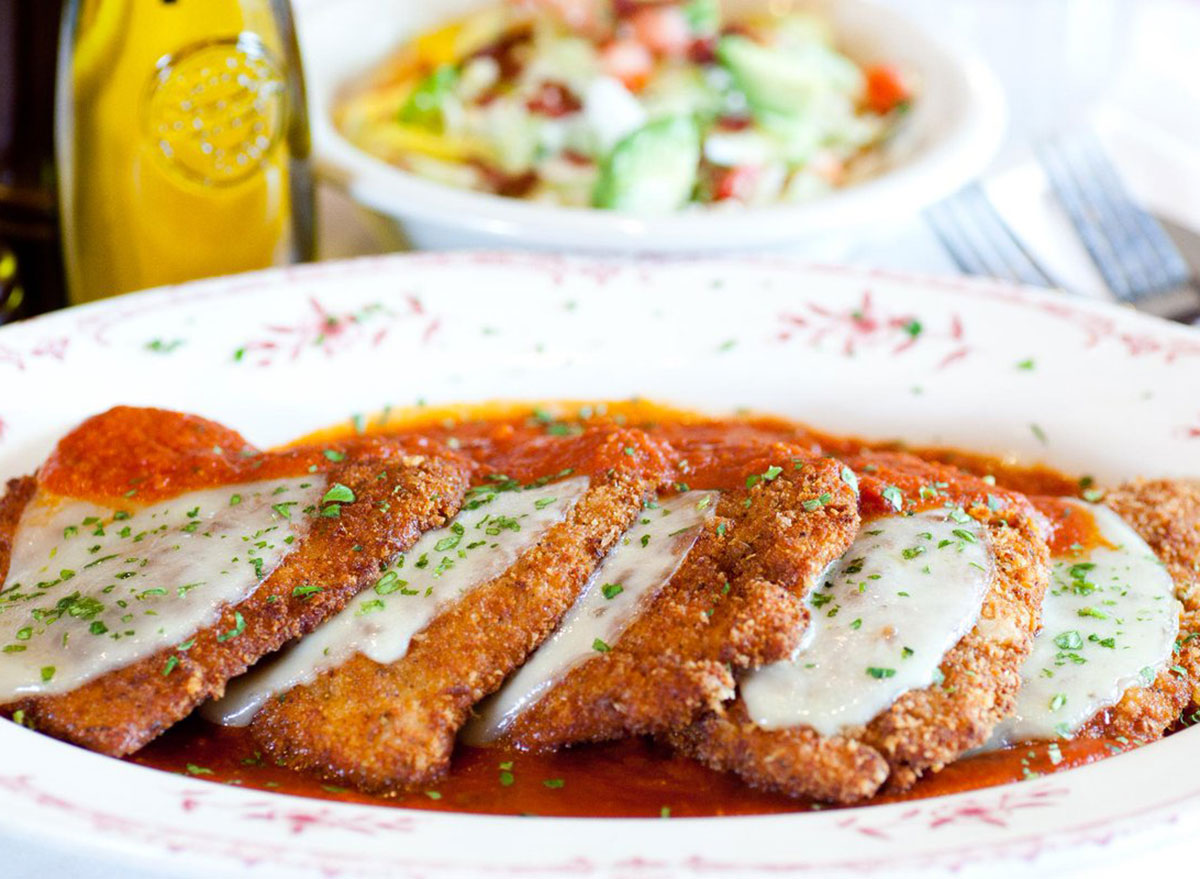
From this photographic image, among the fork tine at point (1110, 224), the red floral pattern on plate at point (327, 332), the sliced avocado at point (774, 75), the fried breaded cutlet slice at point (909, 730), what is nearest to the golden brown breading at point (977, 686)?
the fried breaded cutlet slice at point (909, 730)

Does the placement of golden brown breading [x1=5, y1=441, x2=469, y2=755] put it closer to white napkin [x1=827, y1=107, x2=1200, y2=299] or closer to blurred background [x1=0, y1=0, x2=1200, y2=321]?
blurred background [x1=0, y1=0, x2=1200, y2=321]

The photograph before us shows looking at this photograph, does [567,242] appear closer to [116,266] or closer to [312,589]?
[116,266]

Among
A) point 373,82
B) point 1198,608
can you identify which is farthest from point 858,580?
point 373,82

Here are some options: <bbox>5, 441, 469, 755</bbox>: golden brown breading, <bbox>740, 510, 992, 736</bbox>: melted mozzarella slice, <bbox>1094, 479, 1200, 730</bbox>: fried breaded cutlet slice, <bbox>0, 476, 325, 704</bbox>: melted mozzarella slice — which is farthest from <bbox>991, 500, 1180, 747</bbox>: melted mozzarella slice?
<bbox>0, 476, 325, 704</bbox>: melted mozzarella slice

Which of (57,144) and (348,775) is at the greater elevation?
(57,144)

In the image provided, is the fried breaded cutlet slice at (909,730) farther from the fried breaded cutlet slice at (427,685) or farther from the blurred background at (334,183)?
the blurred background at (334,183)

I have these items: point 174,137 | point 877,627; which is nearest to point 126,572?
point 877,627

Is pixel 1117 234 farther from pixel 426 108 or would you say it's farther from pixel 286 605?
pixel 286 605
